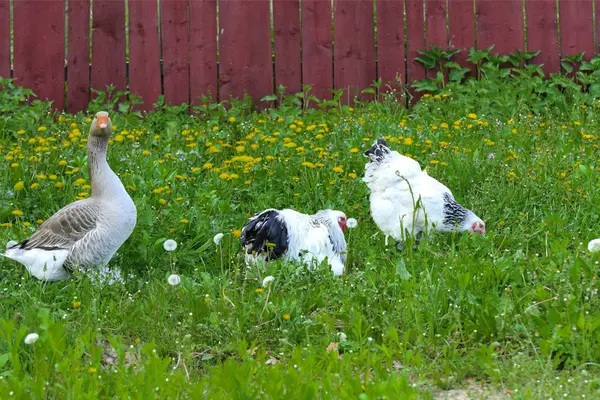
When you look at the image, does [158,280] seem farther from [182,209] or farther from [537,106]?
[537,106]

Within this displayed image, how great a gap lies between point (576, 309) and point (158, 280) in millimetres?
2215

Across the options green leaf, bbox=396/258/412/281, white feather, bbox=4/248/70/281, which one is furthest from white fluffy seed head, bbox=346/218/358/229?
white feather, bbox=4/248/70/281

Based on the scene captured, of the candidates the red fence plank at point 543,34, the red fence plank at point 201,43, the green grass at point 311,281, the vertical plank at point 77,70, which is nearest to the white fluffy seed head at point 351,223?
the green grass at point 311,281

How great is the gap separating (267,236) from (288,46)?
4.35 metres

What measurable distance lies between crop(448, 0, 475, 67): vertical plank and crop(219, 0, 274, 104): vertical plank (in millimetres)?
1852

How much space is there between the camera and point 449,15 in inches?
371

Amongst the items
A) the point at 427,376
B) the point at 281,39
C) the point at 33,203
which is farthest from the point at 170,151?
the point at 427,376

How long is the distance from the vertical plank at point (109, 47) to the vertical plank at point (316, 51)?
5.88 feet

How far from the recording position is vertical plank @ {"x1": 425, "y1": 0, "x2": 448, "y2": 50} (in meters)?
9.40

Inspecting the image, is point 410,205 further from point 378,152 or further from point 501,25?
point 501,25

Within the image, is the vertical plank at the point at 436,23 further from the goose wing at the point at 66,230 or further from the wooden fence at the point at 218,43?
the goose wing at the point at 66,230

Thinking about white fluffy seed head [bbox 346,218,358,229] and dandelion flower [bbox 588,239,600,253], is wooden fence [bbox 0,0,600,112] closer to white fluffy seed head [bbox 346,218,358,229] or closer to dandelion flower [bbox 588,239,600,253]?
white fluffy seed head [bbox 346,218,358,229]

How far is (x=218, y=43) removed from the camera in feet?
30.3

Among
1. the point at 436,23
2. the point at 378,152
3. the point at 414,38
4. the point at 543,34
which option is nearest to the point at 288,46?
the point at 414,38
